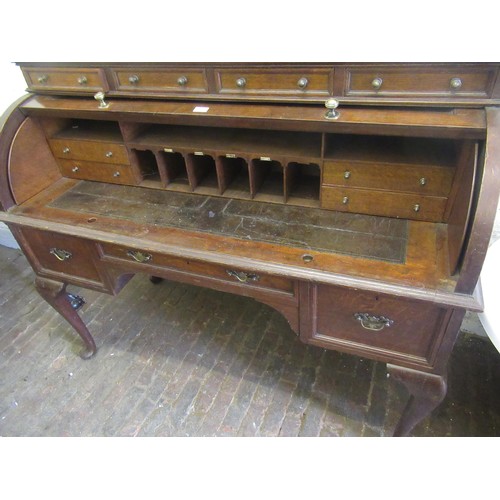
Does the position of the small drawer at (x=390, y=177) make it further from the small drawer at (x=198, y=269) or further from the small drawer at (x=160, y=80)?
the small drawer at (x=160, y=80)

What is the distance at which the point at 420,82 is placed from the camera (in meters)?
1.07

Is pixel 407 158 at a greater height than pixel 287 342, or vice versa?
pixel 407 158

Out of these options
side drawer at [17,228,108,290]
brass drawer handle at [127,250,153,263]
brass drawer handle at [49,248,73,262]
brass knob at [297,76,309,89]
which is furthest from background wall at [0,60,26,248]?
brass knob at [297,76,309,89]

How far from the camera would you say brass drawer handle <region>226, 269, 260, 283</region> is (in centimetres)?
130

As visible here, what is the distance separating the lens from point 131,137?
59.8 inches

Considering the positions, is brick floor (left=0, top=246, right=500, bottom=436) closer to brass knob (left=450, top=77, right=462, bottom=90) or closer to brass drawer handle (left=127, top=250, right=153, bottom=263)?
brass drawer handle (left=127, top=250, right=153, bottom=263)

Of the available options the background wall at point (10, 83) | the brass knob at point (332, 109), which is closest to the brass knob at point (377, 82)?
the brass knob at point (332, 109)

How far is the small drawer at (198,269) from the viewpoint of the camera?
4.24 ft

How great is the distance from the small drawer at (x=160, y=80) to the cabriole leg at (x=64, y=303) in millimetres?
1024

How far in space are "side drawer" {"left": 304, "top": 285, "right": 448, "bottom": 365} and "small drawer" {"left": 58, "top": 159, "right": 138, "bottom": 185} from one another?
3.22 feet

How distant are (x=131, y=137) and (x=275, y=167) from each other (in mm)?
628
